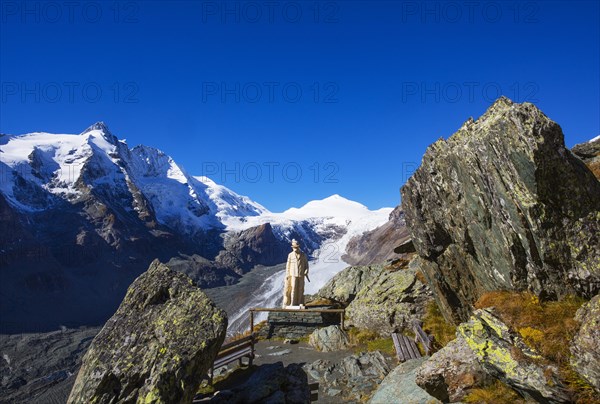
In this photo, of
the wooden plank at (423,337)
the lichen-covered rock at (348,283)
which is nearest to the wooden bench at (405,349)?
the wooden plank at (423,337)

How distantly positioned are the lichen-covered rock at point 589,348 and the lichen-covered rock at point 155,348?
20.2 ft

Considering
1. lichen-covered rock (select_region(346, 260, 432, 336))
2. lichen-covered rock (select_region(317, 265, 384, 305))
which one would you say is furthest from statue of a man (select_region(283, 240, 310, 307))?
lichen-covered rock (select_region(317, 265, 384, 305))

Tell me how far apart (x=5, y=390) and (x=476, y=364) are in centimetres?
11501

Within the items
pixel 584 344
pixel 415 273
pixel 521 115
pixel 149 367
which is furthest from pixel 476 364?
pixel 415 273

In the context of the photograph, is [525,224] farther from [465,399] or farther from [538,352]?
[465,399]

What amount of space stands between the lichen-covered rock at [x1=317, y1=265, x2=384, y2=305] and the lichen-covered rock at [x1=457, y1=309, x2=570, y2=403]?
59.2 feet

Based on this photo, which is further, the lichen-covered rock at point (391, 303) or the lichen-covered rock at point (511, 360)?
the lichen-covered rock at point (391, 303)

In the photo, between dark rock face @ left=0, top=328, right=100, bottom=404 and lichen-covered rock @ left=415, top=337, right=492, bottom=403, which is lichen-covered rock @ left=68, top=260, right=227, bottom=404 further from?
dark rock face @ left=0, top=328, right=100, bottom=404

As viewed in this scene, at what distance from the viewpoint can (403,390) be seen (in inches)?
398

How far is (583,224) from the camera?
828 centimetres

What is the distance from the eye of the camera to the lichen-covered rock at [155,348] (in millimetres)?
6637

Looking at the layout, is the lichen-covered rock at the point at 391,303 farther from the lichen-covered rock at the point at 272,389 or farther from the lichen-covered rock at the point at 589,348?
the lichen-covered rock at the point at 589,348

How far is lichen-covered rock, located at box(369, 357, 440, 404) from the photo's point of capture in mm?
9320

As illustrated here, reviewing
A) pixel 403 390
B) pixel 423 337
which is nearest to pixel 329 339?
pixel 423 337
